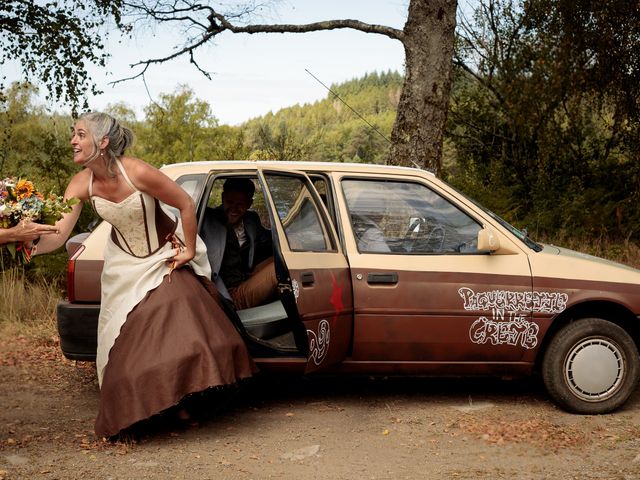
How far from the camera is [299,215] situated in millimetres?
6129

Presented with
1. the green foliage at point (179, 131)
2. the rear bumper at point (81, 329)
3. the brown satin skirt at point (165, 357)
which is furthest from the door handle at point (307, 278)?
the green foliage at point (179, 131)

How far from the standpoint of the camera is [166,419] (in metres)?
5.99

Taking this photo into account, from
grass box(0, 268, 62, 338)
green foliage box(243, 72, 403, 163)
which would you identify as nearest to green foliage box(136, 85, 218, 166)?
green foliage box(243, 72, 403, 163)

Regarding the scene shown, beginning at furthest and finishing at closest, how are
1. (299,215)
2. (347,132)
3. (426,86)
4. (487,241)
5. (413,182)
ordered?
(347,132)
(426,86)
(413,182)
(299,215)
(487,241)

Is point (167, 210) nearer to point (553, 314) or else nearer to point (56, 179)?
point (553, 314)

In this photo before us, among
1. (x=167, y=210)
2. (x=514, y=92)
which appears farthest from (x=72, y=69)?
(x=167, y=210)

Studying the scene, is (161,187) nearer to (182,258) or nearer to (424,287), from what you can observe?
(182,258)

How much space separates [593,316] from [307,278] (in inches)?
84.7

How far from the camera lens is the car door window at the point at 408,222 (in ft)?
20.2

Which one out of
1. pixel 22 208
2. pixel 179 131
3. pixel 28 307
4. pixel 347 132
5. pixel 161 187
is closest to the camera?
pixel 22 208

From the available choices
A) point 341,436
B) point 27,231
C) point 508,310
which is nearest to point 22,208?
point 27,231

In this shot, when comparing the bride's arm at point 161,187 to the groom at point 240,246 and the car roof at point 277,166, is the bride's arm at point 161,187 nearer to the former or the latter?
the car roof at point 277,166

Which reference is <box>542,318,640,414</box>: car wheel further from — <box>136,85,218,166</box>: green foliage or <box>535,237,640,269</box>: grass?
<box>136,85,218,166</box>: green foliage

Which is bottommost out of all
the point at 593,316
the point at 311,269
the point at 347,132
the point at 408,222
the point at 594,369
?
the point at 594,369
